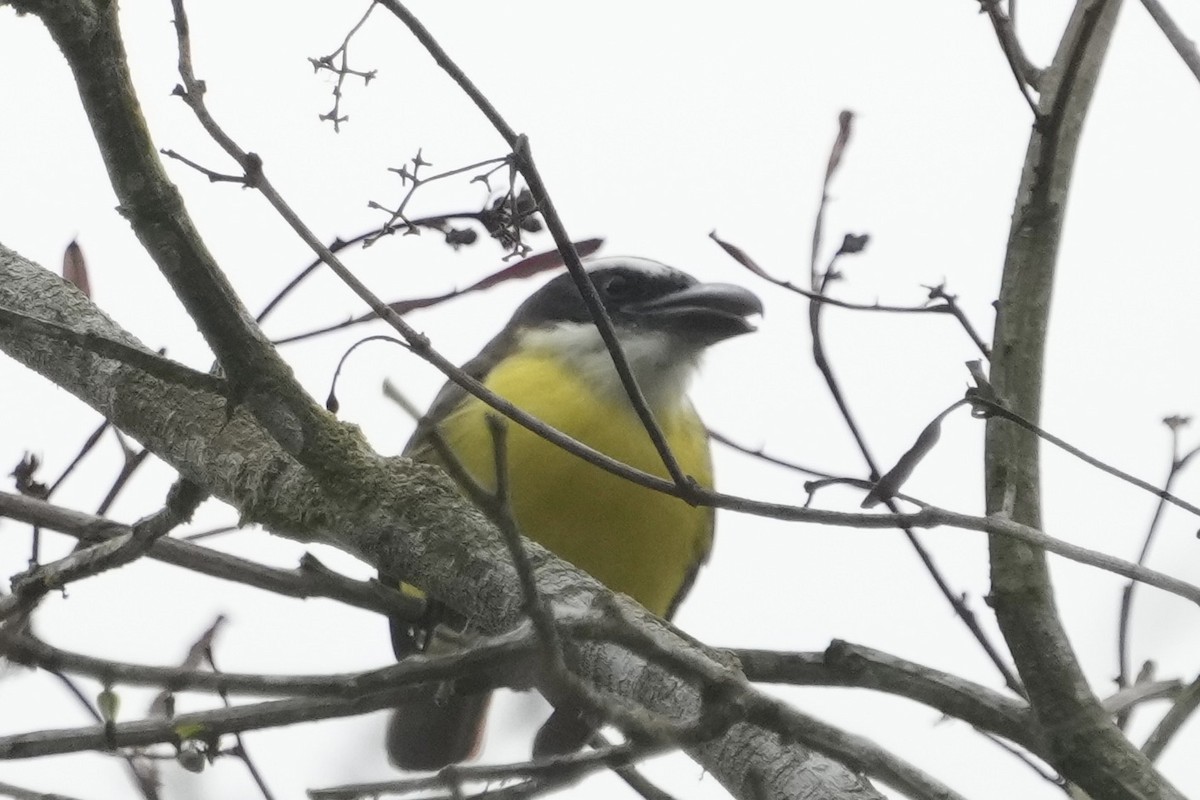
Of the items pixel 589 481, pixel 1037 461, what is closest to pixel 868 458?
pixel 1037 461

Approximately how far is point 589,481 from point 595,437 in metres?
0.14

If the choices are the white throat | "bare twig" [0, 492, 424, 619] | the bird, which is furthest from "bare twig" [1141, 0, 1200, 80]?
the white throat

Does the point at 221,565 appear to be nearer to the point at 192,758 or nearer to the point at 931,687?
the point at 192,758

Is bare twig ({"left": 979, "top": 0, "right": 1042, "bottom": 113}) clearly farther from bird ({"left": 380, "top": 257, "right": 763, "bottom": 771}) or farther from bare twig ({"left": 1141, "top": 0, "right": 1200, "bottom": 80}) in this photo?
bird ({"left": 380, "top": 257, "right": 763, "bottom": 771})

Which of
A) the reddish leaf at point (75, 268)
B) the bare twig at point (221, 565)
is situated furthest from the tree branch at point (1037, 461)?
the reddish leaf at point (75, 268)

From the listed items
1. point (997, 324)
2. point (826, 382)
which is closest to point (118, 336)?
point (826, 382)

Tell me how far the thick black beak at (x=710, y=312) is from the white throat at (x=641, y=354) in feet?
0.15

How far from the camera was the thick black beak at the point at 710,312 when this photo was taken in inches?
171

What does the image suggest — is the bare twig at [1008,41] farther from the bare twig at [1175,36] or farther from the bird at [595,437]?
the bird at [595,437]

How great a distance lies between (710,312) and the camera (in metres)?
4.34

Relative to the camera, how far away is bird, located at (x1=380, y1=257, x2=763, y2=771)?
150 inches

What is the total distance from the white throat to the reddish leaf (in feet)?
5.19

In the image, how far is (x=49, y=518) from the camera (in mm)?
2408

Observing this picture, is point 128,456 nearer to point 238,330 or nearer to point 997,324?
point 238,330
